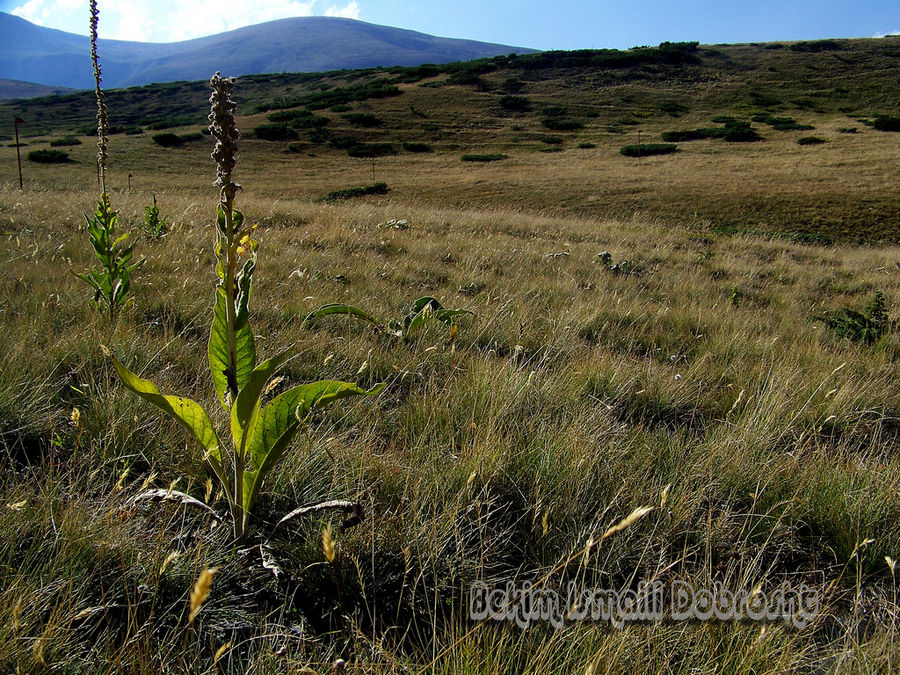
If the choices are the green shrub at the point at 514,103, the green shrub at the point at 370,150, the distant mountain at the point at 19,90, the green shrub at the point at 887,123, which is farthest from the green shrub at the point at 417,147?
the distant mountain at the point at 19,90

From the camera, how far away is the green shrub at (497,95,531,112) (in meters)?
48.4

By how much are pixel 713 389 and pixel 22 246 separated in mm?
6406

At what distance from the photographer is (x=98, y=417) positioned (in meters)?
2.09

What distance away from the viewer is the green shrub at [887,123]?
114ft

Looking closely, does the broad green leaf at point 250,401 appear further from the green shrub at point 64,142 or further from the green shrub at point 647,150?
the green shrub at point 64,142

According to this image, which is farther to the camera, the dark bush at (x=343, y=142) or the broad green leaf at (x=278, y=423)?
the dark bush at (x=343, y=142)

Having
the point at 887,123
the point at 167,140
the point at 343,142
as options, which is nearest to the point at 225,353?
the point at 343,142

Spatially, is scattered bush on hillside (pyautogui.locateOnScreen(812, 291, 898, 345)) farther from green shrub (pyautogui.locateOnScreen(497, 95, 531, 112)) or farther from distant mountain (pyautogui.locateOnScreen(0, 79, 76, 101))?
distant mountain (pyautogui.locateOnScreen(0, 79, 76, 101))

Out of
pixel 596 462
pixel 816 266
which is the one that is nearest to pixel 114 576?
pixel 596 462

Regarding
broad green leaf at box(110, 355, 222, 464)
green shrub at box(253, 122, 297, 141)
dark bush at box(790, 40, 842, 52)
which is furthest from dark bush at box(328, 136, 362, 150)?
dark bush at box(790, 40, 842, 52)

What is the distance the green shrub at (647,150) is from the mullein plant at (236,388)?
1391 inches

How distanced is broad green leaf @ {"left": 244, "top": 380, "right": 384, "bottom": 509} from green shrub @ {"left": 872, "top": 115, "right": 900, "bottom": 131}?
→ 47.2 metres

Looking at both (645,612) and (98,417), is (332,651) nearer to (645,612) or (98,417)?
(645,612)

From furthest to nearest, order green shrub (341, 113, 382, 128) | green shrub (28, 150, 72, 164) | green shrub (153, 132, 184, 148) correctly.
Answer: green shrub (341, 113, 382, 128) → green shrub (153, 132, 184, 148) → green shrub (28, 150, 72, 164)
